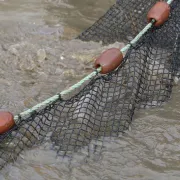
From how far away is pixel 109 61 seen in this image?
3613mm

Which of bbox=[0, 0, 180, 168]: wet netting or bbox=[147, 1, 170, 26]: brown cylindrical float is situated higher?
bbox=[147, 1, 170, 26]: brown cylindrical float

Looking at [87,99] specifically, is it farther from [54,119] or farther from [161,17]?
[161,17]

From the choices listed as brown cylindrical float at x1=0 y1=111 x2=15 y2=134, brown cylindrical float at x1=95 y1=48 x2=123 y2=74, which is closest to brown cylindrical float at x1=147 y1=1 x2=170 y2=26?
brown cylindrical float at x1=95 y1=48 x2=123 y2=74

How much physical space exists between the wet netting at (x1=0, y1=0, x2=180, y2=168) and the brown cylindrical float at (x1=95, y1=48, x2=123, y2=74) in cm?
10

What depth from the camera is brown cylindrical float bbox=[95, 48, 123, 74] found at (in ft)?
11.8

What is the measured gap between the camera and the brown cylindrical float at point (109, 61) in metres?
3.61

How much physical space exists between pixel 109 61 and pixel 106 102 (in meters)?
0.51

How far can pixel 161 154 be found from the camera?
3504 mm

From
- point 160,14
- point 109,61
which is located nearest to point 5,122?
point 109,61

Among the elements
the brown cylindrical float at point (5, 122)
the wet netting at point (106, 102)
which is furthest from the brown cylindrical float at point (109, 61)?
the brown cylindrical float at point (5, 122)

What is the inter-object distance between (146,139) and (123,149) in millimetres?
278

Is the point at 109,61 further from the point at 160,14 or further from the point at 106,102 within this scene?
the point at 160,14

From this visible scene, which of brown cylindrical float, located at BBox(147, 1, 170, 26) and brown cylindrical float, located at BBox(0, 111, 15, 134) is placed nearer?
brown cylindrical float, located at BBox(0, 111, 15, 134)

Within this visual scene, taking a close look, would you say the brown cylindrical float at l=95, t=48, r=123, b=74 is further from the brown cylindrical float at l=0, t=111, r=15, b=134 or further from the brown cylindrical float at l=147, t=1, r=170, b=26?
→ the brown cylindrical float at l=0, t=111, r=15, b=134
